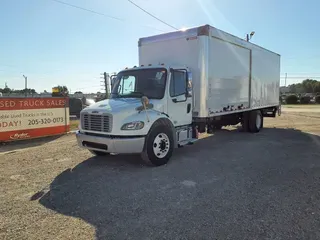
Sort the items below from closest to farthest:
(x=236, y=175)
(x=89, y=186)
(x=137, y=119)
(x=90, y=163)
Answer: (x=89, y=186), (x=236, y=175), (x=137, y=119), (x=90, y=163)

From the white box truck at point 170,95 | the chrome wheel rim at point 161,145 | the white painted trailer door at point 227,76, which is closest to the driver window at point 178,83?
the white box truck at point 170,95

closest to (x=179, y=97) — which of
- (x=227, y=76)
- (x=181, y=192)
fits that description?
(x=227, y=76)

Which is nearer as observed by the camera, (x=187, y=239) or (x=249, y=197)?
(x=187, y=239)

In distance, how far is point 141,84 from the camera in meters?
7.38

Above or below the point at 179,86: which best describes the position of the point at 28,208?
below

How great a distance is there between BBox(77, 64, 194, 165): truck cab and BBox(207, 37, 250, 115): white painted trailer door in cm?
100

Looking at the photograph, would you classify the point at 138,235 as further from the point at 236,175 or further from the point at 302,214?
the point at 236,175

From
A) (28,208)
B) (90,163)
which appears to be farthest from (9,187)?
(90,163)

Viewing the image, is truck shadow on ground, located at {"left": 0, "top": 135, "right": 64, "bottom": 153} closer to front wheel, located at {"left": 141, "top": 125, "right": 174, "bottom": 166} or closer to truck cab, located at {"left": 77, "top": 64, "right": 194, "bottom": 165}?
truck cab, located at {"left": 77, "top": 64, "right": 194, "bottom": 165}

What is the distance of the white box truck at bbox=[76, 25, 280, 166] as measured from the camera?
20.7 ft

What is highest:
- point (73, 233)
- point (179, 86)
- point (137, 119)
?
point (179, 86)

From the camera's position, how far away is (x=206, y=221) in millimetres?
3777

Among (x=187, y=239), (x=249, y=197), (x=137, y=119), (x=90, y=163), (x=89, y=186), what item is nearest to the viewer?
(x=187, y=239)

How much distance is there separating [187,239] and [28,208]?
8.47 ft
